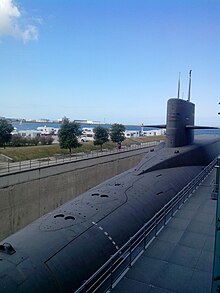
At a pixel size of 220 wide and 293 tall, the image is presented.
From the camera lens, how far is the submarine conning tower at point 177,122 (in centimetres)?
2020

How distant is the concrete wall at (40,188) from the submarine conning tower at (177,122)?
10207 millimetres

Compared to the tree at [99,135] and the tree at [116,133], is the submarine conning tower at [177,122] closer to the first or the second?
the tree at [99,135]

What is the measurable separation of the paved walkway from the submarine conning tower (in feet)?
30.5

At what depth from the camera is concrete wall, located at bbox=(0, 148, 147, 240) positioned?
20.1 metres

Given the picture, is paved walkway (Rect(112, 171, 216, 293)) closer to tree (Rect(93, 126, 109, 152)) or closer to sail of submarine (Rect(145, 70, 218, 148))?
sail of submarine (Rect(145, 70, 218, 148))

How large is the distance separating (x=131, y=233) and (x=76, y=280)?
3.47 m

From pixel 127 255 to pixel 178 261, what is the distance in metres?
1.44

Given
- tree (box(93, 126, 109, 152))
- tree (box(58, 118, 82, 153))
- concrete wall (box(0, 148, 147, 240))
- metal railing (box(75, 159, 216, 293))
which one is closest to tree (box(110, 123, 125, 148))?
tree (box(93, 126, 109, 152))

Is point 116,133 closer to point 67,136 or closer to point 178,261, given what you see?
point 67,136

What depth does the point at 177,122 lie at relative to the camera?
2038 cm

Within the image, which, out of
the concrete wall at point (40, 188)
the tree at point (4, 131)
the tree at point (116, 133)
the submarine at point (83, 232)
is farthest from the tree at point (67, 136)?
the submarine at point (83, 232)

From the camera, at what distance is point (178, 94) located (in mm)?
21312

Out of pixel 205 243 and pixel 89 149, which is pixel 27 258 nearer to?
pixel 205 243

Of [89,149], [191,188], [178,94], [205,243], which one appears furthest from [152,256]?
[89,149]
